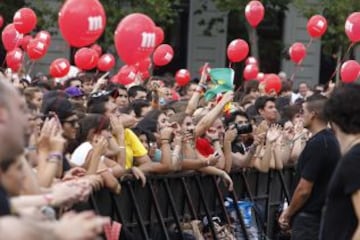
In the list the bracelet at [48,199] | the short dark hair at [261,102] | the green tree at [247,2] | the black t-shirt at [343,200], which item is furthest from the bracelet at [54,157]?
the green tree at [247,2]

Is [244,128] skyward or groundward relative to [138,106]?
groundward

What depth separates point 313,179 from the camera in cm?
949

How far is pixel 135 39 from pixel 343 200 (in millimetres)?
7365

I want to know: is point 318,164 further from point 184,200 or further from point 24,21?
point 24,21

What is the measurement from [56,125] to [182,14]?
30.7 m

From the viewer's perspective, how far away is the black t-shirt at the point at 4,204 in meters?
5.24

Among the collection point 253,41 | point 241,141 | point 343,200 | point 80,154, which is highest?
point 343,200

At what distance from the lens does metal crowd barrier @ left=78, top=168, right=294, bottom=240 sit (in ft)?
34.6

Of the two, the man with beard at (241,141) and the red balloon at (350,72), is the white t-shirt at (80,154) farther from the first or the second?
the red balloon at (350,72)

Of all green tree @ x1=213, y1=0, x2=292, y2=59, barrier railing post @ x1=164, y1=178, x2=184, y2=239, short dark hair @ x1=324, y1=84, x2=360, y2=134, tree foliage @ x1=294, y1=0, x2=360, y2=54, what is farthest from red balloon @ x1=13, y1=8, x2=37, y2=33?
green tree @ x1=213, y1=0, x2=292, y2=59

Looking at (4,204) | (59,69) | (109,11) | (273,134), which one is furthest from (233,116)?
(109,11)

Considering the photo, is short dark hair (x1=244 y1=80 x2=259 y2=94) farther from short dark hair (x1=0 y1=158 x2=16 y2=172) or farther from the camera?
short dark hair (x1=0 y1=158 x2=16 y2=172)

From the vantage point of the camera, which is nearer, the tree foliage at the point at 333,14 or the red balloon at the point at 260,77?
the red balloon at the point at 260,77

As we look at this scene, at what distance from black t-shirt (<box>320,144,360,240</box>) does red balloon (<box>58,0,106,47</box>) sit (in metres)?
6.66
